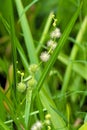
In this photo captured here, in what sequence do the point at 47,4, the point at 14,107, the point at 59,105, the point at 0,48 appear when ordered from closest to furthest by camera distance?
the point at 14,107 < the point at 59,105 < the point at 0,48 < the point at 47,4

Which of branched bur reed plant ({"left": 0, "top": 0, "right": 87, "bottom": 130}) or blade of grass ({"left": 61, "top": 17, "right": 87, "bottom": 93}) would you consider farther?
blade of grass ({"left": 61, "top": 17, "right": 87, "bottom": 93})

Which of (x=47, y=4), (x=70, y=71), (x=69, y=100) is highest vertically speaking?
(x=47, y=4)

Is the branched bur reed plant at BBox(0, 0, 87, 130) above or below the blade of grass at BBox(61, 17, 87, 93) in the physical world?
above

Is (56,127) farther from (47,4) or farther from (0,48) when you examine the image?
(47,4)

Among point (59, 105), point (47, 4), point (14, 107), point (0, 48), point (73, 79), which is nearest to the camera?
point (14, 107)

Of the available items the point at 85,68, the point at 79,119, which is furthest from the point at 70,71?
the point at 79,119

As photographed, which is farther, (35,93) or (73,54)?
(73,54)

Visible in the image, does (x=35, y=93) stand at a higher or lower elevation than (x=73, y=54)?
higher

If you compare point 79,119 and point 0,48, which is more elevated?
point 0,48

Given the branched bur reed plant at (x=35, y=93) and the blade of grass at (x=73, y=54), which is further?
the blade of grass at (x=73, y=54)

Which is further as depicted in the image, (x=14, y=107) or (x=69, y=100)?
(x=69, y=100)

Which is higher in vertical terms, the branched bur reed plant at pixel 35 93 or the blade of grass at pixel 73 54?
the branched bur reed plant at pixel 35 93
